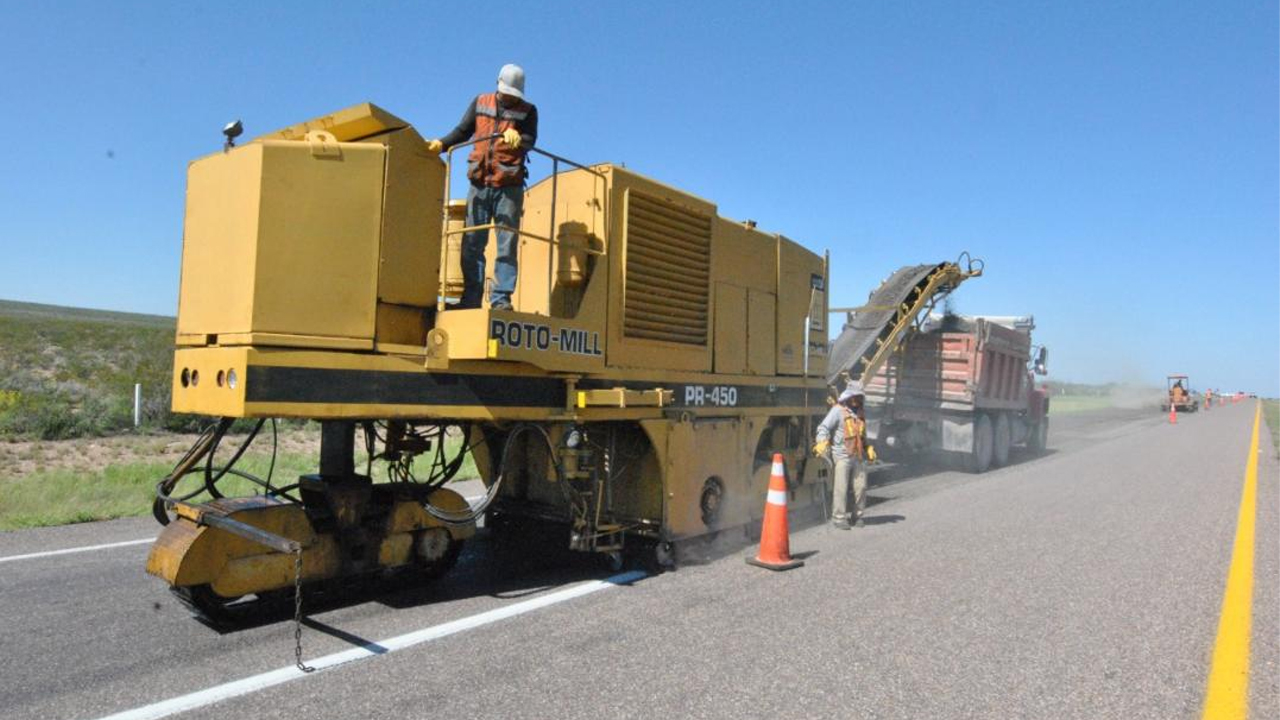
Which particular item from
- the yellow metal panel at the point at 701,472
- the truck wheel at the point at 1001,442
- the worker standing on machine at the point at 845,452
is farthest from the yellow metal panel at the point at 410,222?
the truck wheel at the point at 1001,442

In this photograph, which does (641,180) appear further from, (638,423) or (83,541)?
(83,541)

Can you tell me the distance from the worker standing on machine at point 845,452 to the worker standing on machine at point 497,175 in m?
4.25

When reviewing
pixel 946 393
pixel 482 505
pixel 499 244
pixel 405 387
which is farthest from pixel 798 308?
pixel 946 393

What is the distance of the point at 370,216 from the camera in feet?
15.3

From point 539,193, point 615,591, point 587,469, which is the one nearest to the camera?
point 615,591

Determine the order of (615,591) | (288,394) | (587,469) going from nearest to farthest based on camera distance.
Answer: (288,394)
(615,591)
(587,469)

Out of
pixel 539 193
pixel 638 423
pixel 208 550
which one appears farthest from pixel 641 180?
pixel 208 550

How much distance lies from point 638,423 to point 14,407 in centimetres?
1737

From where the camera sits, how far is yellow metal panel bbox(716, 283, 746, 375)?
23.5 feet

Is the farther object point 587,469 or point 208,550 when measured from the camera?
point 587,469

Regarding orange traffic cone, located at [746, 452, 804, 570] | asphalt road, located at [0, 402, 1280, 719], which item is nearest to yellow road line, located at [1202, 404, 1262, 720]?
asphalt road, located at [0, 402, 1280, 719]

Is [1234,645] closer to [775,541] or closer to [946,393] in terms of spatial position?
[775,541]

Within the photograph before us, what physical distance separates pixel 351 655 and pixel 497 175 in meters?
2.98

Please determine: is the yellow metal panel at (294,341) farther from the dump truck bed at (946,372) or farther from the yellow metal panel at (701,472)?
the dump truck bed at (946,372)
